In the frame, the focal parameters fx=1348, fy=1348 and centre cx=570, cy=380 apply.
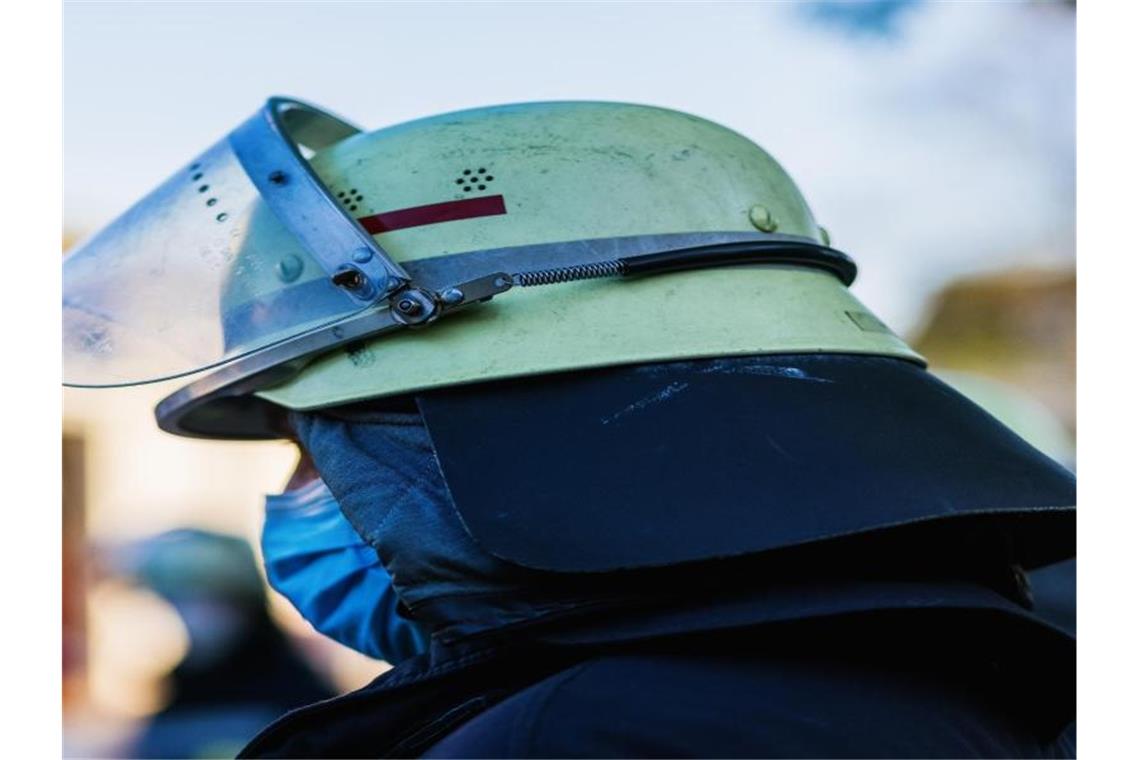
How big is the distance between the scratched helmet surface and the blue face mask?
0.66 feet

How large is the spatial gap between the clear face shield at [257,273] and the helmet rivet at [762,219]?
0.07 feet

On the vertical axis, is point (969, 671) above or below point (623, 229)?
below

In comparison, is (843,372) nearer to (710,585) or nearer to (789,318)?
(789,318)

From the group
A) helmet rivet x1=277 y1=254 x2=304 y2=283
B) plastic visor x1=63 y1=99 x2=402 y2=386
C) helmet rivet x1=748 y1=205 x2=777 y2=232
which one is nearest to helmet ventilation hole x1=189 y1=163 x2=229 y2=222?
plastic visor x1=63 y1=99 x2=402 y2=386

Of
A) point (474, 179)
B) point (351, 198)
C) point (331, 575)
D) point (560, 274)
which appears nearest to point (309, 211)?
point (351, 198)

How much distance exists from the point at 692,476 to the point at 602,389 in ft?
0.48

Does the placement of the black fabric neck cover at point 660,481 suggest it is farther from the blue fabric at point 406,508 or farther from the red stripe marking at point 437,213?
the red stripe marking at point 437,213

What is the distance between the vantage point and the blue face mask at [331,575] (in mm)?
1467

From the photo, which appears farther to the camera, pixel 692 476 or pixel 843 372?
pixel 843 372

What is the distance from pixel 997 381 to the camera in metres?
3.30

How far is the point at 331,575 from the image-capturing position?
1.49 m

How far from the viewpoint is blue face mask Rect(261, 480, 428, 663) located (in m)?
1.47

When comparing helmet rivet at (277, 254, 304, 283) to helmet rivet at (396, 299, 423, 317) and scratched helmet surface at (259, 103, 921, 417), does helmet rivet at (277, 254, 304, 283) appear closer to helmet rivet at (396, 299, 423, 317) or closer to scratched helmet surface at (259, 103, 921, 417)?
scratched helmet surface at (259, 103, 921, 417)
